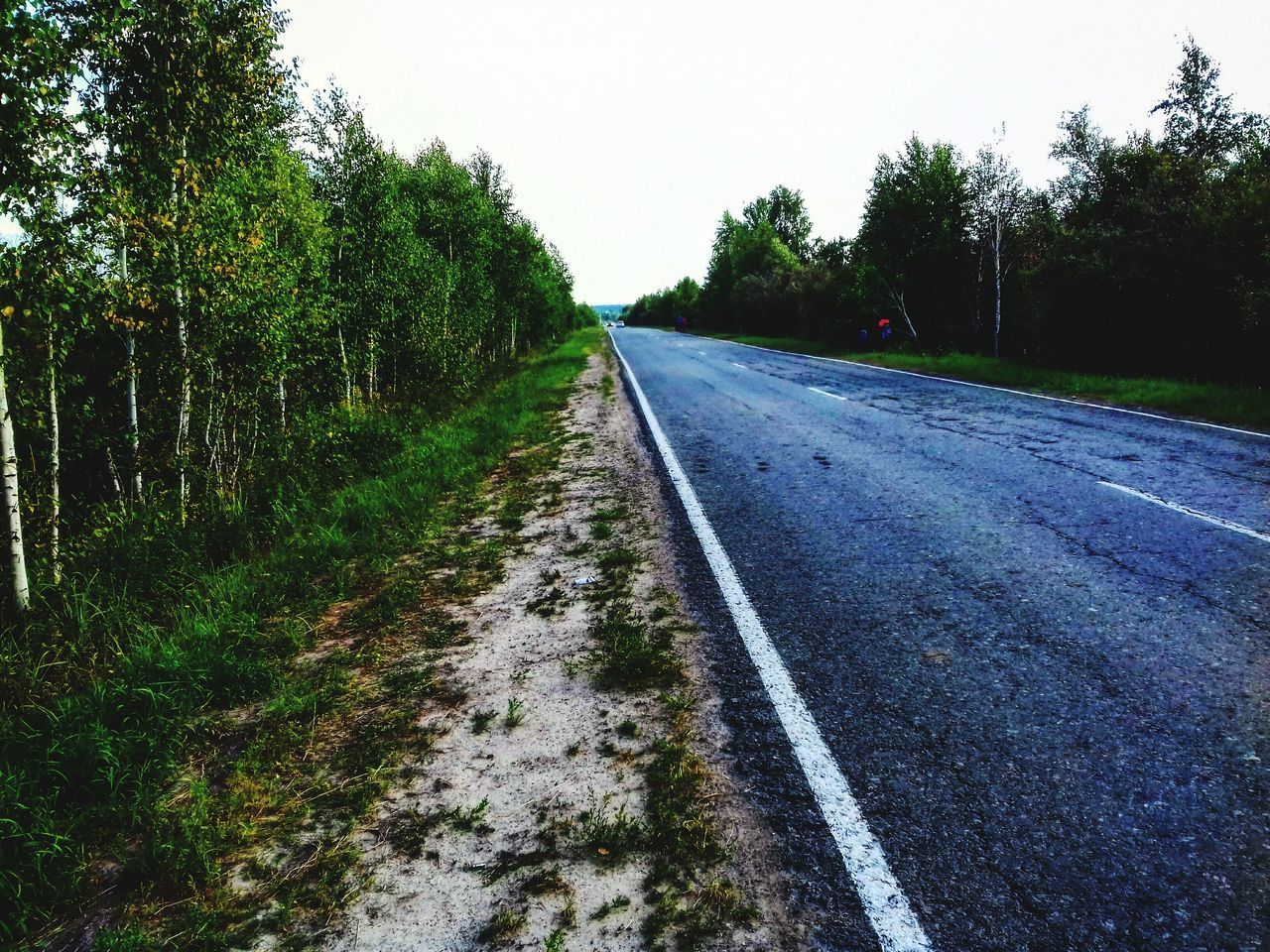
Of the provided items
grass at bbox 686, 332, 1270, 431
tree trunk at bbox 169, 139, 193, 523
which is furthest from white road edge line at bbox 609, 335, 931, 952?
grass at bbox 686, 332, 1270, 431

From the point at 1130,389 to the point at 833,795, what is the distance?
42.9 ft

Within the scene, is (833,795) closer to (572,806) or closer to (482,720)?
(572,806)

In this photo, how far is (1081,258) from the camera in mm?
15789

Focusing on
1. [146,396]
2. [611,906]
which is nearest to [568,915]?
[611,906]

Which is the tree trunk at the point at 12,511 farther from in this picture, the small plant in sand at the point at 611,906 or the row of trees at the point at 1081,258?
the row of trees at the point at 1081,258

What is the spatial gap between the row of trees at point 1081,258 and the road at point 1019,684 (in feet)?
27.7

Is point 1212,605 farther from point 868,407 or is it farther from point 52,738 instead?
point 868,407

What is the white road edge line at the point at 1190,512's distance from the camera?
4.85 metres

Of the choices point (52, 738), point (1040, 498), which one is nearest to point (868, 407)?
point (1040, 498)

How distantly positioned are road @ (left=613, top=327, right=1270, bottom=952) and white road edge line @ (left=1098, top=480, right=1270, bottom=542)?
1.0 inches

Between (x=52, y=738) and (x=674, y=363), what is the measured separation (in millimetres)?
21205

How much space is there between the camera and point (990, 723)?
287 cm

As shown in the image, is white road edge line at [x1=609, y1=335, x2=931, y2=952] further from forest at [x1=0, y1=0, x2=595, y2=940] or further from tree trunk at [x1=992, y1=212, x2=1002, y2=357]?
tree trunk at [x1=992, y1=212, x2=1002, y2=357]

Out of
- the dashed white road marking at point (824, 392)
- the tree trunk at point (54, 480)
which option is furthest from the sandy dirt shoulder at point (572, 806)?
the dashed white road marking at point (824, 392)
